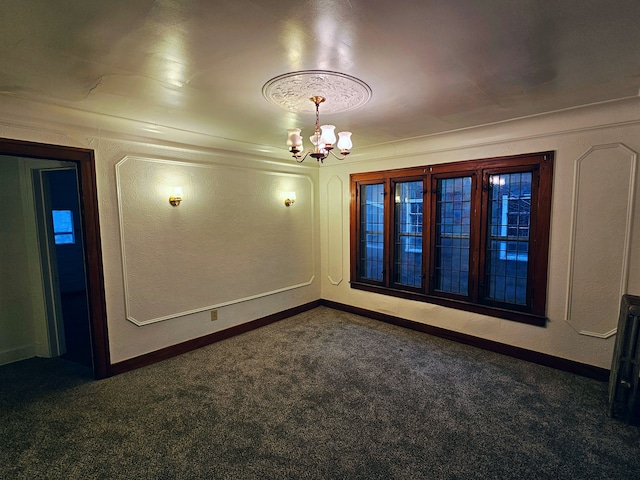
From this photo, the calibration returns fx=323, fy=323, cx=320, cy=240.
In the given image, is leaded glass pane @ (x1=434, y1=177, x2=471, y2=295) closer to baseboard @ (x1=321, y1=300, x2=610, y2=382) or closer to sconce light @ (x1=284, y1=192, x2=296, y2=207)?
baseboard @ (x1=321, y1=300, x2=610, y2=382)

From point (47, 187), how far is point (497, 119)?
4.89 meters

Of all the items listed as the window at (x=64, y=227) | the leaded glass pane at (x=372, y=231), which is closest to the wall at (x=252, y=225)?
the leaded glass pane at (x=372, y=231)

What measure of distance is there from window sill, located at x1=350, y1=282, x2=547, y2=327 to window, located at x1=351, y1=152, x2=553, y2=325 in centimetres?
1

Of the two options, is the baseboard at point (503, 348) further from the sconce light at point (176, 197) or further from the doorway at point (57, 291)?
the doorway at point (57, 291)

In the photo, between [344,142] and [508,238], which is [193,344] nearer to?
[344,142]

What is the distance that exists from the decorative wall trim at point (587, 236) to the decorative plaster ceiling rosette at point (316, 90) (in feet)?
7.36

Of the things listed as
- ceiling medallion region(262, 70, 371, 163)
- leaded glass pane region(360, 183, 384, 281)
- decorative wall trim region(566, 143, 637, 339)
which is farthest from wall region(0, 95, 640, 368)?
ceiling medallion region(262, 70, 371, 163)

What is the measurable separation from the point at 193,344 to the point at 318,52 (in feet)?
11.2

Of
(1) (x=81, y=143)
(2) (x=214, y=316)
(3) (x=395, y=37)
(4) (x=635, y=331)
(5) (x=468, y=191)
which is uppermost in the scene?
(3) (x=395, y=37)

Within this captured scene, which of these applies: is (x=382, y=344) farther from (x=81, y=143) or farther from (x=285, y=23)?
(x=81, y=143)

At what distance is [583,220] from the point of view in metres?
3.08

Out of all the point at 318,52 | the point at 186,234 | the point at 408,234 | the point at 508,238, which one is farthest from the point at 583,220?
the point at 186,234

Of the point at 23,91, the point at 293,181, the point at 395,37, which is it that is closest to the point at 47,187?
the point at 23,91

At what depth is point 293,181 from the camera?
497 centimetres
